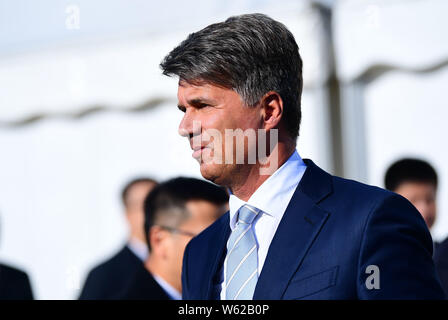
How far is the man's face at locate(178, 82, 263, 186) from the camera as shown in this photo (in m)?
1.25

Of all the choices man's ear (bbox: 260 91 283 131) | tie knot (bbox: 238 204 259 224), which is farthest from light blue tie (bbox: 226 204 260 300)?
man's ear (bbox: 260 91 283 131)

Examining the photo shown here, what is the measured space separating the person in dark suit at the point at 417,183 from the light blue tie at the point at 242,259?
1690mm

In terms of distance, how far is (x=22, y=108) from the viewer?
3.89 m

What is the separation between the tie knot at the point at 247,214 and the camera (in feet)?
4.16

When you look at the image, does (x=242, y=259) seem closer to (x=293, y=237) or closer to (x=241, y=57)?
(x=293, y=237)

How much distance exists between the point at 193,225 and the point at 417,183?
94 centimetres

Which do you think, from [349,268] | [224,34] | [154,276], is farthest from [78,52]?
[349,268]

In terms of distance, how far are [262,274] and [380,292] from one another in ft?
0.66

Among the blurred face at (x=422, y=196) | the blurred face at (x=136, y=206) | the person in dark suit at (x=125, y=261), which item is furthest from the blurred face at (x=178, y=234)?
the blurred face at (x=136, y=206)

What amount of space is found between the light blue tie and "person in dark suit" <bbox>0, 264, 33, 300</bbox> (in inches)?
78.4

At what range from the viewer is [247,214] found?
1.27m

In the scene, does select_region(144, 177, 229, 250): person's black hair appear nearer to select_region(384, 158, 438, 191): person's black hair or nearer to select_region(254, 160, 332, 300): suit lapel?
select_region(384, 158, 438, 191): person's black hair

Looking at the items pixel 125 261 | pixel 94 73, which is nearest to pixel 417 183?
pixel 125 261

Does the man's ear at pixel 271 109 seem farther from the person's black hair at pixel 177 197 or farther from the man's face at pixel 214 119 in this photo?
the person's black hair at pixel 177 197
